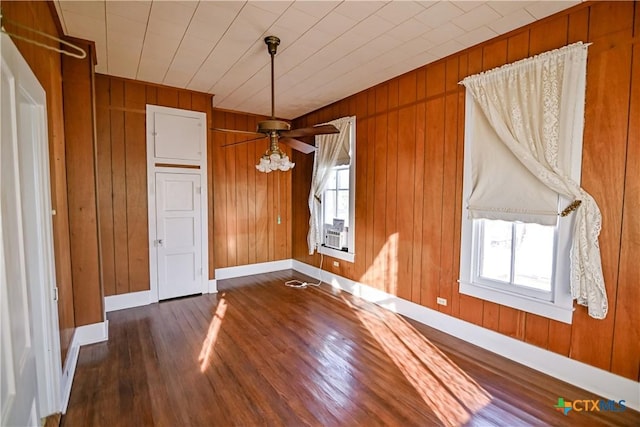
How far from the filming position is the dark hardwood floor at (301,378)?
2131 mm

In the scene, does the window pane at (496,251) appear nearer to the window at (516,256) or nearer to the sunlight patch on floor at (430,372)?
the window at (516,256)

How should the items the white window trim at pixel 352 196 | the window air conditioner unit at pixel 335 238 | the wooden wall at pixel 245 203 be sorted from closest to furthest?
the white window trim at pixel 352 196 < the window air conditioner unit at pixel 335 238 < the wooden wall at pixel 245 203

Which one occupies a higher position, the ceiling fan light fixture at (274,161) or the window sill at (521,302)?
the ceiling fan light fixture at (274,161)

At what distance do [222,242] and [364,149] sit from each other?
2.90 meters

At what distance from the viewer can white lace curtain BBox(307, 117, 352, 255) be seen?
4641 millimetres

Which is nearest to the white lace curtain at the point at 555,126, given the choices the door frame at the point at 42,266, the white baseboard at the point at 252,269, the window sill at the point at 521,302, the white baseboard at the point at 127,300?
the window sill at the point at 521,302

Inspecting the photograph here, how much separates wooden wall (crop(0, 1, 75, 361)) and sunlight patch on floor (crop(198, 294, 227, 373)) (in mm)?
1062

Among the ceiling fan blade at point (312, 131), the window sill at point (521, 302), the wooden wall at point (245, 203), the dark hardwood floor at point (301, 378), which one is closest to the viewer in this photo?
the dark hardwood floor at point (301, 378)

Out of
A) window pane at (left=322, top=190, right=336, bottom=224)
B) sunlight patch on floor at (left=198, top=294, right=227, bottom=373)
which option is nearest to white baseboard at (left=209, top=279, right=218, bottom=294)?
sunlight patch on floor at (left=198, top=294, right=227, bottom=373)

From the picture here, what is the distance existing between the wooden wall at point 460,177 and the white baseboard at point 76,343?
10.2ft

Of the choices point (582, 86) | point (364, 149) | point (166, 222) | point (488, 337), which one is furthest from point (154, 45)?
point (488, 337)

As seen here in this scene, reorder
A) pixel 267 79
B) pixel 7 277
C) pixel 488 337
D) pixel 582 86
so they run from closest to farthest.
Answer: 1. pixel 7 277
2. pixel 582 86
3. pixel 488 337
4. pixel 267 79

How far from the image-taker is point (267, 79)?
3885 millimetres

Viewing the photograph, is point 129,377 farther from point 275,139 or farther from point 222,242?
point 222,242
